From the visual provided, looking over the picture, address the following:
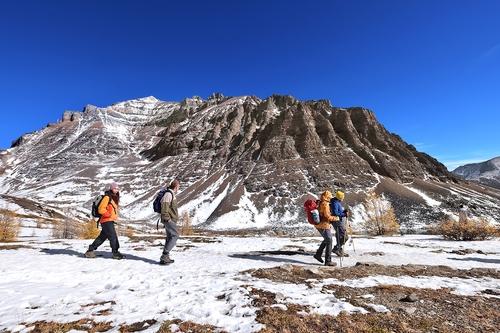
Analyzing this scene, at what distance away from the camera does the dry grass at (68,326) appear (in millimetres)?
6129

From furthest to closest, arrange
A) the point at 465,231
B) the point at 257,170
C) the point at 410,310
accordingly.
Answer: the point at 257,170 < the point at 465,231 < the point at 410,310

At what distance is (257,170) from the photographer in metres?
136

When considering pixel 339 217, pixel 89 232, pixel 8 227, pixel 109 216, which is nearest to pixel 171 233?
pixel 109 216

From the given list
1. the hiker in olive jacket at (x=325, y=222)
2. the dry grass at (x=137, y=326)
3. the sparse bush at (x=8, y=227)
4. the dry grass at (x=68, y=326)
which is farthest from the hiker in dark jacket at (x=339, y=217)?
the sparse bush at (x=8, y=227)

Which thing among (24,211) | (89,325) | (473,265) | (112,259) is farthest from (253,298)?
(24,211)

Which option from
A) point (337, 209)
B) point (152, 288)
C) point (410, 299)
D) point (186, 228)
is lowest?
point (410, 299)

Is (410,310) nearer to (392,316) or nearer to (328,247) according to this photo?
(392,316)

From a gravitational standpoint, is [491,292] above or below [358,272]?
below

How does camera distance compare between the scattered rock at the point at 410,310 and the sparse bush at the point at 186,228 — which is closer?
the scattered rock at the point at 410,310

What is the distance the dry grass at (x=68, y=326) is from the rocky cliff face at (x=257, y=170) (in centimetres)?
9141

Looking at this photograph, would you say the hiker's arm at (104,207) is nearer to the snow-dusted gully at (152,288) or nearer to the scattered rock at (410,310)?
the snow-dusted gully at (152,288)

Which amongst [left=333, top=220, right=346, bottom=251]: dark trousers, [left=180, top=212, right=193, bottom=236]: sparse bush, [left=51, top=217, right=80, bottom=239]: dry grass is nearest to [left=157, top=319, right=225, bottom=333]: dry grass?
[left=333, top=220, right=346, bottom=251]: dark trousers

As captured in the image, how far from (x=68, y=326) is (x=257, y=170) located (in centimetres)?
12984

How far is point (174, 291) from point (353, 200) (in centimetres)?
10837
